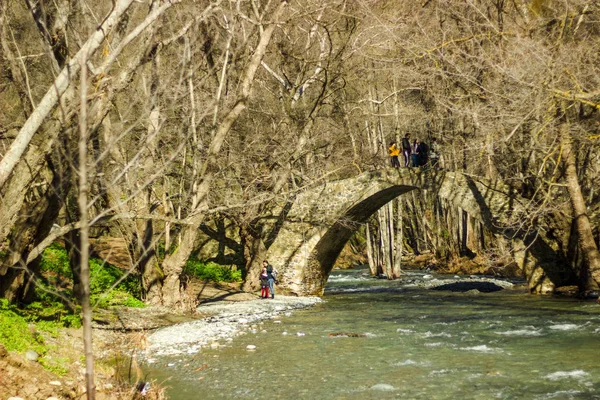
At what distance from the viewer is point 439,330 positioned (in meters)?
13.0

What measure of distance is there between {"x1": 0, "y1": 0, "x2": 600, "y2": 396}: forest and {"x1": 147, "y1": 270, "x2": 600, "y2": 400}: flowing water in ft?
8.37

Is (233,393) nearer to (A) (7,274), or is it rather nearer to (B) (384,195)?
(A) (7,274)

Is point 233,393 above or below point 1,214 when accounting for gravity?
below

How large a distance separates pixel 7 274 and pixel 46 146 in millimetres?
3021

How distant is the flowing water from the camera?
8344 mm

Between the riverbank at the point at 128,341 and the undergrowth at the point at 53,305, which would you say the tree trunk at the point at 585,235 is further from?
the undergrowth at the point at 53,305

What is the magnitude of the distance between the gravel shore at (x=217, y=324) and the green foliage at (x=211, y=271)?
2.73 meters

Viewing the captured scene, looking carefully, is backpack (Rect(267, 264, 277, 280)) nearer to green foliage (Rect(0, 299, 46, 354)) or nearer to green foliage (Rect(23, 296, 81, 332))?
green foliage (Rect(23, 296, 81, 332))

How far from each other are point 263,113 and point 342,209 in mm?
4243

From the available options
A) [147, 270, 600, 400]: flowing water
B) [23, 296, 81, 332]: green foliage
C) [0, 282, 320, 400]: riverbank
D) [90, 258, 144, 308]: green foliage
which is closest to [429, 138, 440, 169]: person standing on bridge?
[147, 270, 600, 400]: flowing water

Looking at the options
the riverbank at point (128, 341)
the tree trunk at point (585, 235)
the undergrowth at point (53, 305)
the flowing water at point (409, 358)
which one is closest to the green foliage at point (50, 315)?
the undergrowth at point (53, 305)

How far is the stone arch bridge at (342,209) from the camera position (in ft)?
64.0

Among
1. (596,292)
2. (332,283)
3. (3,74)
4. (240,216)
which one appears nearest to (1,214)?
(3,74)

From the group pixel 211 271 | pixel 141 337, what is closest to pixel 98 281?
pixel 211 271
